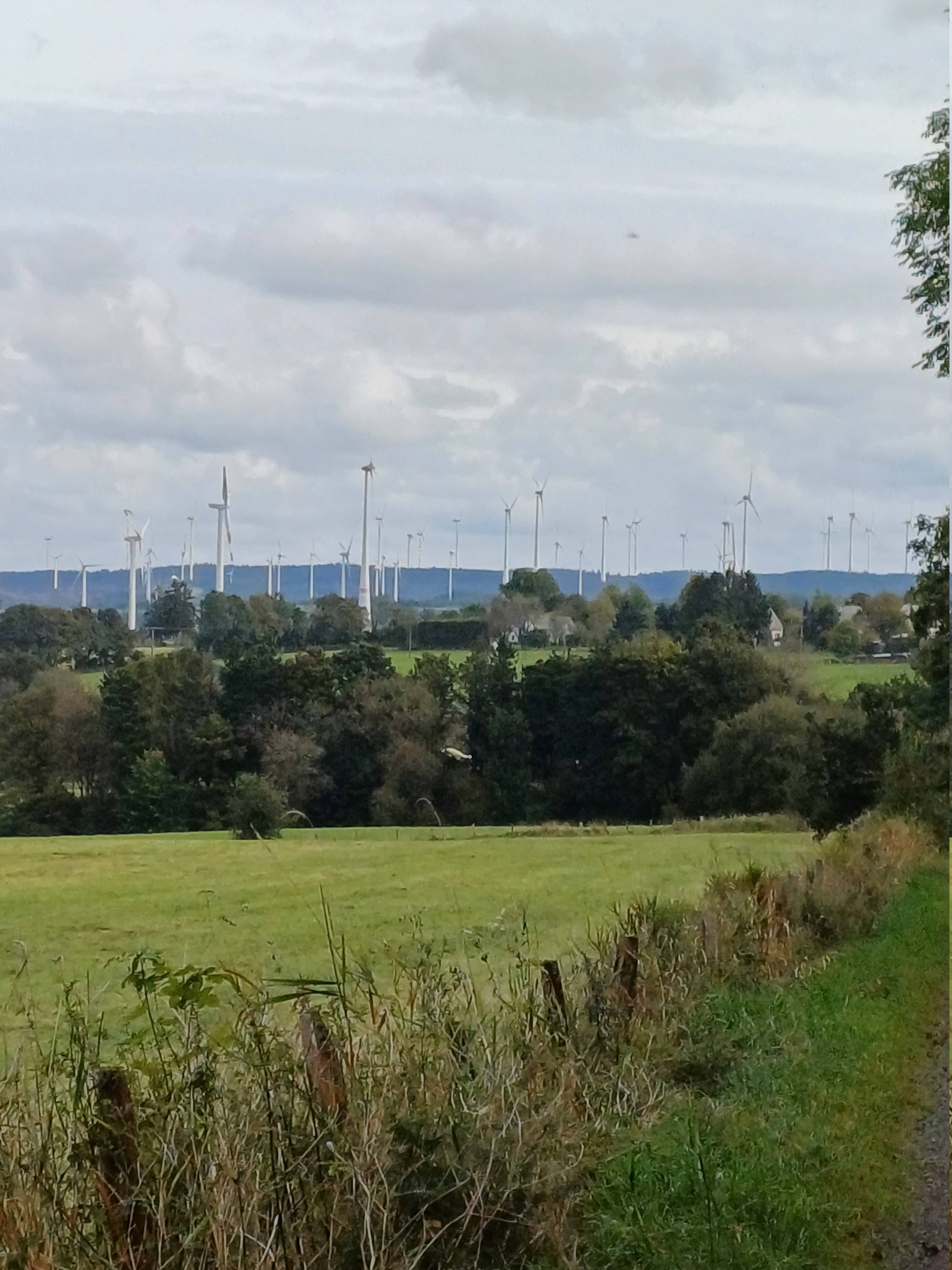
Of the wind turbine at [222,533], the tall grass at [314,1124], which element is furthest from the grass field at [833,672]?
the tall grass at [314,1124]

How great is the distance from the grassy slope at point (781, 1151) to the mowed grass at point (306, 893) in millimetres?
1098

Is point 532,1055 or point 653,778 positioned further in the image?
point 653,778

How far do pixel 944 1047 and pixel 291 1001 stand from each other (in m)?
4.49

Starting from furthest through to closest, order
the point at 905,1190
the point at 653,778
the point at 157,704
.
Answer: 1. the point at 653,778
2. the point at 157,704
3. the point at 905,1190

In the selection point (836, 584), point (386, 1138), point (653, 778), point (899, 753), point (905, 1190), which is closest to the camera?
point (386, 1138)

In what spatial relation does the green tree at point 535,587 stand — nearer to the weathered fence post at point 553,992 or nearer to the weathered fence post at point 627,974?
the weathered fence post at point 627,974

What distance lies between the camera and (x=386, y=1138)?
13.0 ft

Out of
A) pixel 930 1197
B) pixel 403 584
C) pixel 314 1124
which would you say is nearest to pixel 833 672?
pixel 403 584

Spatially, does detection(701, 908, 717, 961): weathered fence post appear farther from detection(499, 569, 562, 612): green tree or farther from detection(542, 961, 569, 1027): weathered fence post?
detection(499, 569, 562, 612): green tree

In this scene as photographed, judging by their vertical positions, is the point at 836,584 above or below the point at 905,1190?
above

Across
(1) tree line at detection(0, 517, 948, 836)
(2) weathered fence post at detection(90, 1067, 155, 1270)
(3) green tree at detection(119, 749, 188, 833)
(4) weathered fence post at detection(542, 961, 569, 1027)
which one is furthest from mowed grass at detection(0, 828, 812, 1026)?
(2) weathered fence post at detection(90, 1067, 155, 1270)

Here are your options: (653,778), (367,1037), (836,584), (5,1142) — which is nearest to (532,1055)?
(367,1037)

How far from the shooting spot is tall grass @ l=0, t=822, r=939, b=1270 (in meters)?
3.56

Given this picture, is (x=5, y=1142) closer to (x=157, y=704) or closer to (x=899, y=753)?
(x=157, y=704)
